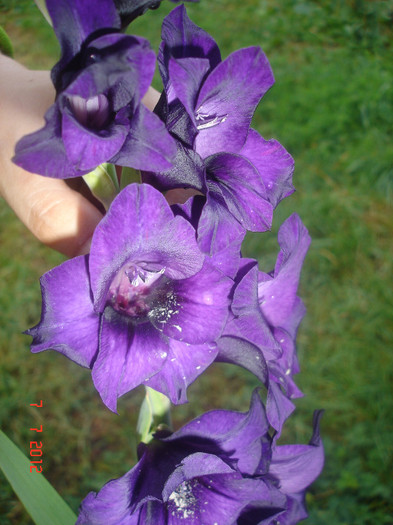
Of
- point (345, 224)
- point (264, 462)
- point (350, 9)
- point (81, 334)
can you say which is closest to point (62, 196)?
point (81, 334)

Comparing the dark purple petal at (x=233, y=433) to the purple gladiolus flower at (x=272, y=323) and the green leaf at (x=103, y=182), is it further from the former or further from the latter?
the green leaf at (x=103, y=182)

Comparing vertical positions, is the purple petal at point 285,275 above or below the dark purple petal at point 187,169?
below

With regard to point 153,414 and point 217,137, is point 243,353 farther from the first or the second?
point 217,137

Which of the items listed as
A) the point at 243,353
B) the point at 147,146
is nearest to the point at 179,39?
the point at 147,146

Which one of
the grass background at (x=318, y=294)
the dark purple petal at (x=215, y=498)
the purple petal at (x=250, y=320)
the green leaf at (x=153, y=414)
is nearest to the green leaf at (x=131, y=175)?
the purple petal at (x=250, y=320)

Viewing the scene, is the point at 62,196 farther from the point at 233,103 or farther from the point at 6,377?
the point at 6,377

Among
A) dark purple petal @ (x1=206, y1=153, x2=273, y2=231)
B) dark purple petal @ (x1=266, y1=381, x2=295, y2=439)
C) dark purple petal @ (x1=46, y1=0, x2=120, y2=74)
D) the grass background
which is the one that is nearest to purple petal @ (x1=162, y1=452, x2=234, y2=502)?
dark purple petal @ (x1=266, y1=381, x2=295, y2=439)

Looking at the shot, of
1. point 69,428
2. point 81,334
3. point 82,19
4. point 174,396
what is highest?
point 82,19

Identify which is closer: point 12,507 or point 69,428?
point 12,507
